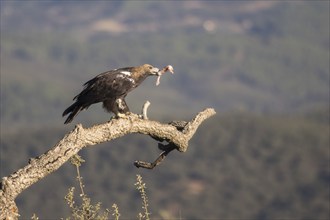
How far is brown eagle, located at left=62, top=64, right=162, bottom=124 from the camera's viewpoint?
13930mm

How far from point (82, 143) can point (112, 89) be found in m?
3.07

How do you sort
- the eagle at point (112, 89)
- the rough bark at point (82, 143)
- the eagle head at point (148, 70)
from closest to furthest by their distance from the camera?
the rough bark at point (82, 143), the eagle at point (112, 89), the eagle head at point (148, 70)

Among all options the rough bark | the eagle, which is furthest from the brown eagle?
the rough bark

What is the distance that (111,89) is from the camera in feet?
46.9

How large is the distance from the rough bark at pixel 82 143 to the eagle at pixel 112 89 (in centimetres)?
103

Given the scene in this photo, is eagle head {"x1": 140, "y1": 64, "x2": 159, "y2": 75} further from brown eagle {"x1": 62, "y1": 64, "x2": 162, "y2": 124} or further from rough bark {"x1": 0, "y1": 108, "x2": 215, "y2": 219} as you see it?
rough bark {"x1": 0, "y1": 108, "x2": 215, "y2": 219}

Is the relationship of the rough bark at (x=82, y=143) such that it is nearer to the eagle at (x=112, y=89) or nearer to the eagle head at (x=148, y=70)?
the eagle at (x=112, y=89)

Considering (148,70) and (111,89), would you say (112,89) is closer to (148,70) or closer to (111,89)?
(111,89)

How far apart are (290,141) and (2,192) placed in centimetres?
17030

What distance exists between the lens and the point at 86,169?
621ft

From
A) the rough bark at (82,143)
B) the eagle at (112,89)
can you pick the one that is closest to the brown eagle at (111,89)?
the eagle at (112,89)

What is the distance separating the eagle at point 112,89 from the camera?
45.7ft

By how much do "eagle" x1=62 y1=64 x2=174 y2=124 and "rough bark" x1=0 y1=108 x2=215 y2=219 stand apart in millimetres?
1026

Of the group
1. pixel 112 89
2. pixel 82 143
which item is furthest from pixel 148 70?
pixel 82 143
